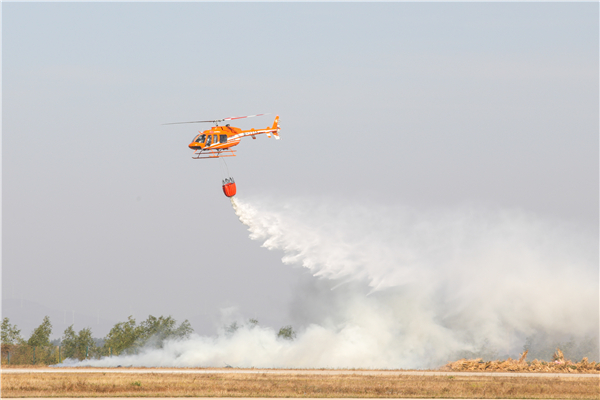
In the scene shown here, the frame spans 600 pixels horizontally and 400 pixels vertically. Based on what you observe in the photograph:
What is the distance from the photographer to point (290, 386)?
1654 inches

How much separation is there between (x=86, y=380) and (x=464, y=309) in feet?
124

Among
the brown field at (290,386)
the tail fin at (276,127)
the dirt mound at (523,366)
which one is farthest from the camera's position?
the tail fin at (276,127)

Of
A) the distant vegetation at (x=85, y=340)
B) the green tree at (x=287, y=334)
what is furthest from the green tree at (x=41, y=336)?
the green tree at (x=287, y=334)

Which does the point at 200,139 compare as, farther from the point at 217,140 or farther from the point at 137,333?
the point at 137,333

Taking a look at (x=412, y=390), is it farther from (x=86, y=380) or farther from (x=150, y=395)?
(x=86, y=380)

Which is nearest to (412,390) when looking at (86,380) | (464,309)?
(86,380)

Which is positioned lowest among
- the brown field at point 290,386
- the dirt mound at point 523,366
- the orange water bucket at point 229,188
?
the dirt mound at point 523,366

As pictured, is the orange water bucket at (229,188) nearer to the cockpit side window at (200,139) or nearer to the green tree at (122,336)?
the cockpit side window at (200,139)

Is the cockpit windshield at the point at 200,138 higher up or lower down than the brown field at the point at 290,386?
higher up

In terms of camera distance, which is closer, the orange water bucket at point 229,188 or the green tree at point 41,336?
the orange water bucket at point 229,188

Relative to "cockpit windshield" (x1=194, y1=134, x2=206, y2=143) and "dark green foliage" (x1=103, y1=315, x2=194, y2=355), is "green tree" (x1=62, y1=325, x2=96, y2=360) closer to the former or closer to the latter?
"dark green foliage" (x1=103, y1=315, x2=194, y2=355)

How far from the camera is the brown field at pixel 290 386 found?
127 ft

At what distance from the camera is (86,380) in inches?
1738

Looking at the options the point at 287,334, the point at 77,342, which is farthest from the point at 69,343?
the point at 287,334
